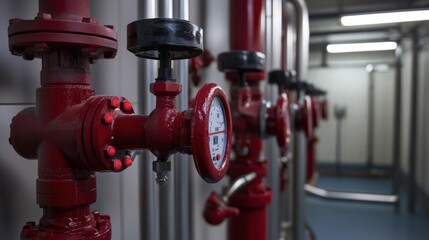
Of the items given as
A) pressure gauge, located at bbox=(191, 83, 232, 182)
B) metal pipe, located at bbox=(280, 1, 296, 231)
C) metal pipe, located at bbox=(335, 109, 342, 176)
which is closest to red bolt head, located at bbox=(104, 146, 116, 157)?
pressure gauge, located at bbox=(191, 83, 232, 182)

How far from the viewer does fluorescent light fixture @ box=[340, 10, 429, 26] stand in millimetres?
2592

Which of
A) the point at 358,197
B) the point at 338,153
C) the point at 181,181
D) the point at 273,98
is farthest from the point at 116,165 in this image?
the point at 338,153

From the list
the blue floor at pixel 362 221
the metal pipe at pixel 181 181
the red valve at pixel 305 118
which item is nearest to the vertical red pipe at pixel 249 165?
the red valve at pixel 305 118

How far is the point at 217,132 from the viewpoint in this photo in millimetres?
526

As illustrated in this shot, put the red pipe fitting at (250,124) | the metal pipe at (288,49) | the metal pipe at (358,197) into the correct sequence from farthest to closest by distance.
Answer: the metal pipe at (358,197) < the metal pipe at (288,49) < the red pipe fitting at (250,124)

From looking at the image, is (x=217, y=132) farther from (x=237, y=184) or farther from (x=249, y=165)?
(x=249, y=165)

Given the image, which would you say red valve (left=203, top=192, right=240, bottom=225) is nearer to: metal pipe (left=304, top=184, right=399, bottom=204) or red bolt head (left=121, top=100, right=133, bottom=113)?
red bolt head (left=121, top=100, right=133, bottom=113)

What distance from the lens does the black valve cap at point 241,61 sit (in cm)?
95

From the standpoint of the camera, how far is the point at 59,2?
0.48m

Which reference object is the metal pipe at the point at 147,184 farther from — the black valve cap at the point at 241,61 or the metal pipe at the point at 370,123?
the metal pipe at the point at 370,123

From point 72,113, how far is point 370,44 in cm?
413

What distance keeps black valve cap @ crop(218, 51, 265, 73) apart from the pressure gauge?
40 cm

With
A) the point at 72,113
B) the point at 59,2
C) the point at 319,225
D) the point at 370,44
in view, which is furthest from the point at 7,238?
the point at 370,44

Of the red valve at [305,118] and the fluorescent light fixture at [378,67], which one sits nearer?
the red valve at [305,118]
